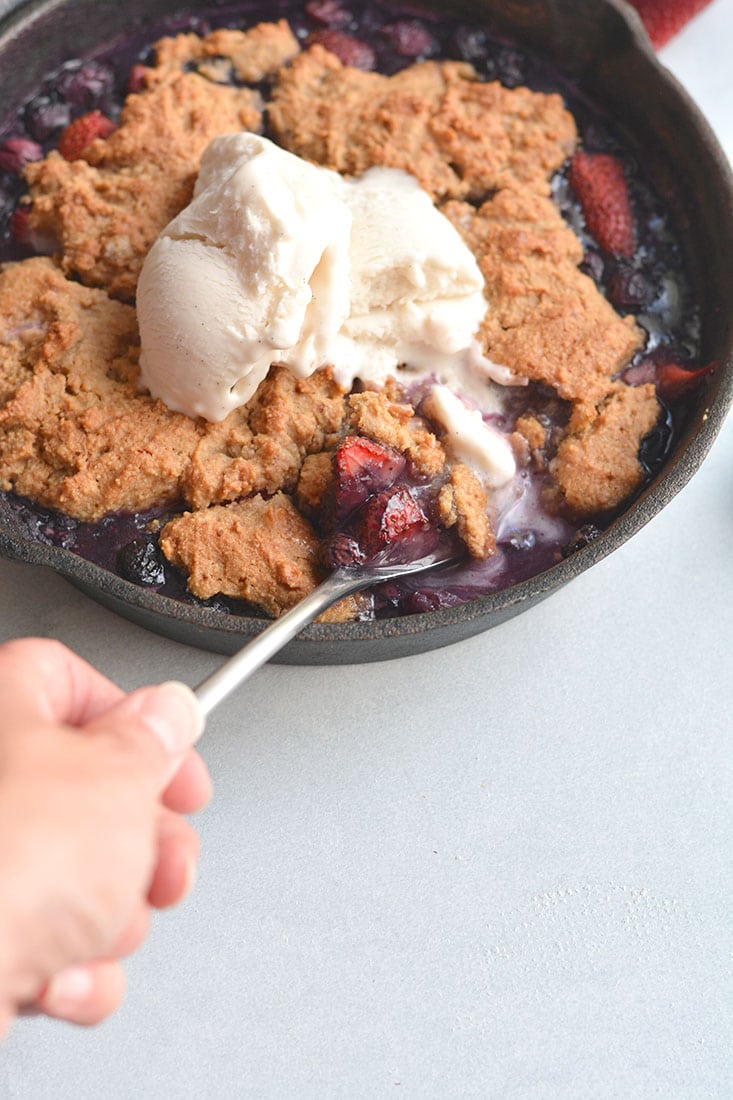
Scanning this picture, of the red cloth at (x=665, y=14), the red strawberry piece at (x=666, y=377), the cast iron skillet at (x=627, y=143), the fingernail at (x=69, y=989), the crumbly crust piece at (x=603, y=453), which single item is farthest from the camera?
the red cloth at (x=665, y=14)

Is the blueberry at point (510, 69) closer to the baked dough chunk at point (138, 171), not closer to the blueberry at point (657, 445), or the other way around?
the baked dough chunk at point (138, 171)

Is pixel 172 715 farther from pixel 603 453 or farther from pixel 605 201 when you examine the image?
pixel 605 201

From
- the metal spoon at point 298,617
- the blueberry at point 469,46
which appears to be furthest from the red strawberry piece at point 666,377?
the blueberry at point 469,46

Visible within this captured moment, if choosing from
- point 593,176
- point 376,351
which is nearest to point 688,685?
point 376,351

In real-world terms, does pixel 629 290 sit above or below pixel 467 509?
above

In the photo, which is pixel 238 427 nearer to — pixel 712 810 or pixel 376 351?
pixel 376 351

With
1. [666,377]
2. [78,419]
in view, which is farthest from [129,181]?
[666,377]
